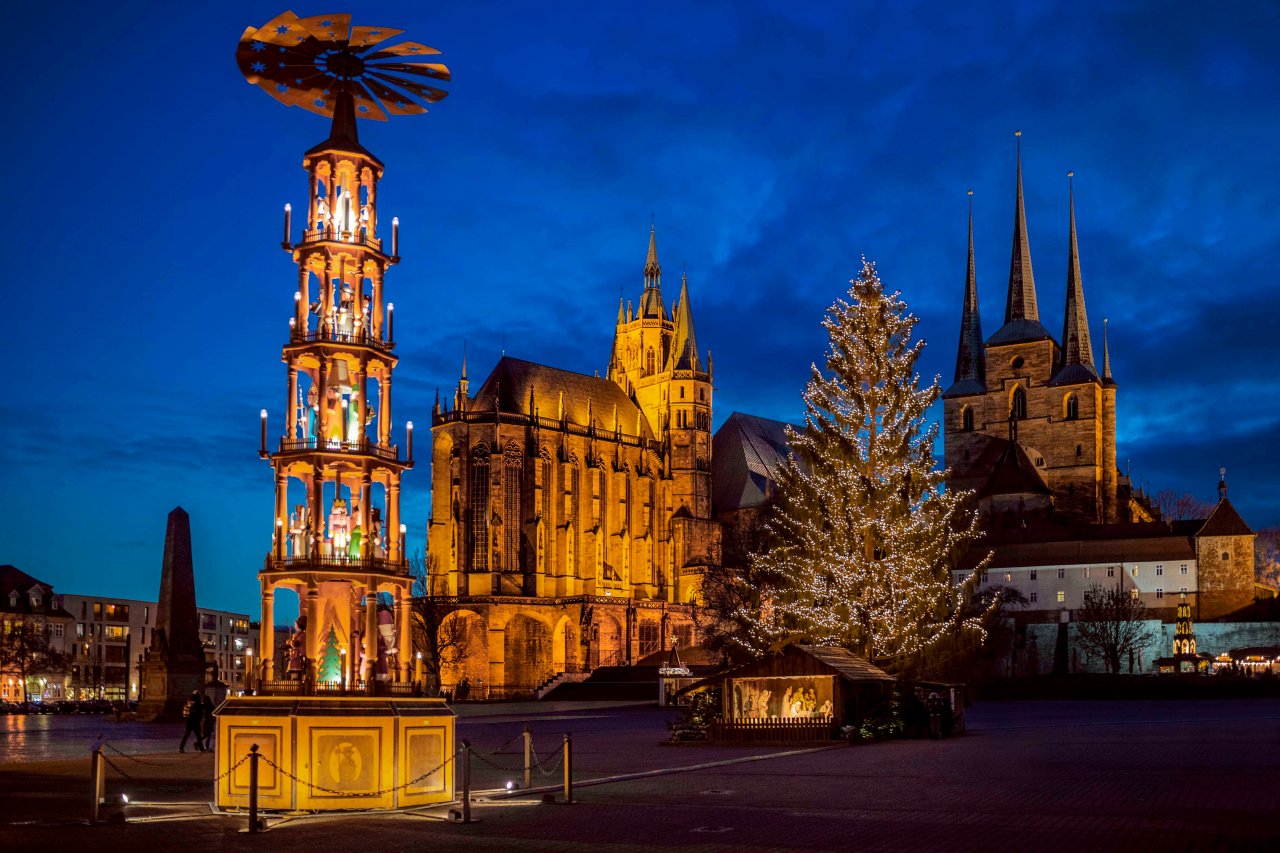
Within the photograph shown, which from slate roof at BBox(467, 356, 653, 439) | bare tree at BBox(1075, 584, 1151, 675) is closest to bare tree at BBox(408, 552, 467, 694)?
slate roof at BBox(467, 356, 653, 439)

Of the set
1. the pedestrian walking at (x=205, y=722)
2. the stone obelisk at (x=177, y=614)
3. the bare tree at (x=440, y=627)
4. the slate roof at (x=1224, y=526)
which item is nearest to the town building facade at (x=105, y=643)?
the bare tree at (x=440, y=627)

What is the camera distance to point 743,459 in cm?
11488

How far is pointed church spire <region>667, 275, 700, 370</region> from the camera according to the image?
109 metres

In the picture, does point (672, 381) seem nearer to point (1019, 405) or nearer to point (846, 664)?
point (1019, 405)

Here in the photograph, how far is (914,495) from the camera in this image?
3906cm

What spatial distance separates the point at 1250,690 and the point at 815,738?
42.5 meters

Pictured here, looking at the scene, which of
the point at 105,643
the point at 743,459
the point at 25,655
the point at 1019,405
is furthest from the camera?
the point at 105,643

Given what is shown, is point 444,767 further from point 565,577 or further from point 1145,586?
point 1145,586

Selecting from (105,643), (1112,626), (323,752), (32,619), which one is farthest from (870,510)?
(105,643)

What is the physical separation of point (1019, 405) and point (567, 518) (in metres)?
43.9

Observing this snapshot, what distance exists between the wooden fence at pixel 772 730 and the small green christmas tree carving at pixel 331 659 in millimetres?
13768

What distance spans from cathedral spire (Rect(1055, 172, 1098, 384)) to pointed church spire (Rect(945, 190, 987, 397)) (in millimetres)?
7024

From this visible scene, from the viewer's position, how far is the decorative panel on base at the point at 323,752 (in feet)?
60.9

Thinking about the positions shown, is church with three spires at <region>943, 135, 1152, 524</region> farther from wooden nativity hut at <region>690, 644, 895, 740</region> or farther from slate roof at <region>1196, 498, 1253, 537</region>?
wooden nativity hut at <region>690, 644, 895, 740</region>
